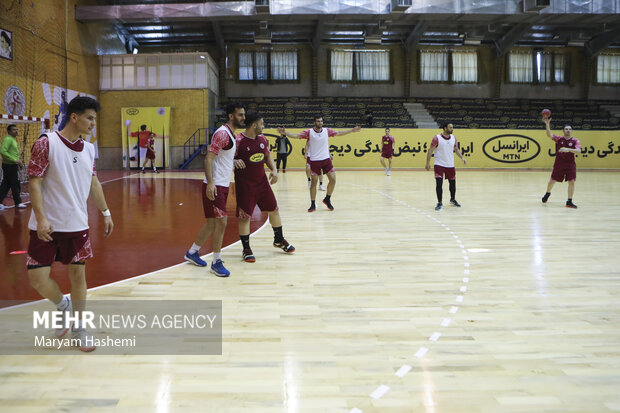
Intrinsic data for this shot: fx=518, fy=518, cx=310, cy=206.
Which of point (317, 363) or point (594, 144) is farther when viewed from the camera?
point (594, 144)

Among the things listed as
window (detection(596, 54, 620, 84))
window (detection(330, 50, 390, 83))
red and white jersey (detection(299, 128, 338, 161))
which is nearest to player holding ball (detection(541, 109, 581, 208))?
red and white jersey (detection(299, 128, 338, 161))

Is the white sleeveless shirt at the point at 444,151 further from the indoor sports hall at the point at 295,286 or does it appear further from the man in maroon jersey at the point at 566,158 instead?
the man in maroon jersey at the point at 566,158

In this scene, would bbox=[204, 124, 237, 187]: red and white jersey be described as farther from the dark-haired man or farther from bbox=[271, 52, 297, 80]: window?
bbox=[271, 52, 297, 80]: window

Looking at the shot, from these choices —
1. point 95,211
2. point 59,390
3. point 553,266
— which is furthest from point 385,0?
point 59,390

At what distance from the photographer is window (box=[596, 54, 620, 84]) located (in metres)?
33.8

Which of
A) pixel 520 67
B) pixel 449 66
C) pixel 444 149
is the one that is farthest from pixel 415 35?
pixel 444 149

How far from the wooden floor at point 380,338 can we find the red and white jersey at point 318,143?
337 cm

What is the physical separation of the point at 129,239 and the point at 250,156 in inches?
→ 92.2

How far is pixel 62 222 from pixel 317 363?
173cm

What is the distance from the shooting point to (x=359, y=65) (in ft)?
107

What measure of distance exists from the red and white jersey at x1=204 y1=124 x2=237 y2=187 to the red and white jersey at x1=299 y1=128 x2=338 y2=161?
15.8ft

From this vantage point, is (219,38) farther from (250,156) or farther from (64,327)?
(64,327)

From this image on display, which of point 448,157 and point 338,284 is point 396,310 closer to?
point 338,284

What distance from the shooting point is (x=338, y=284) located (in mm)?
4781
